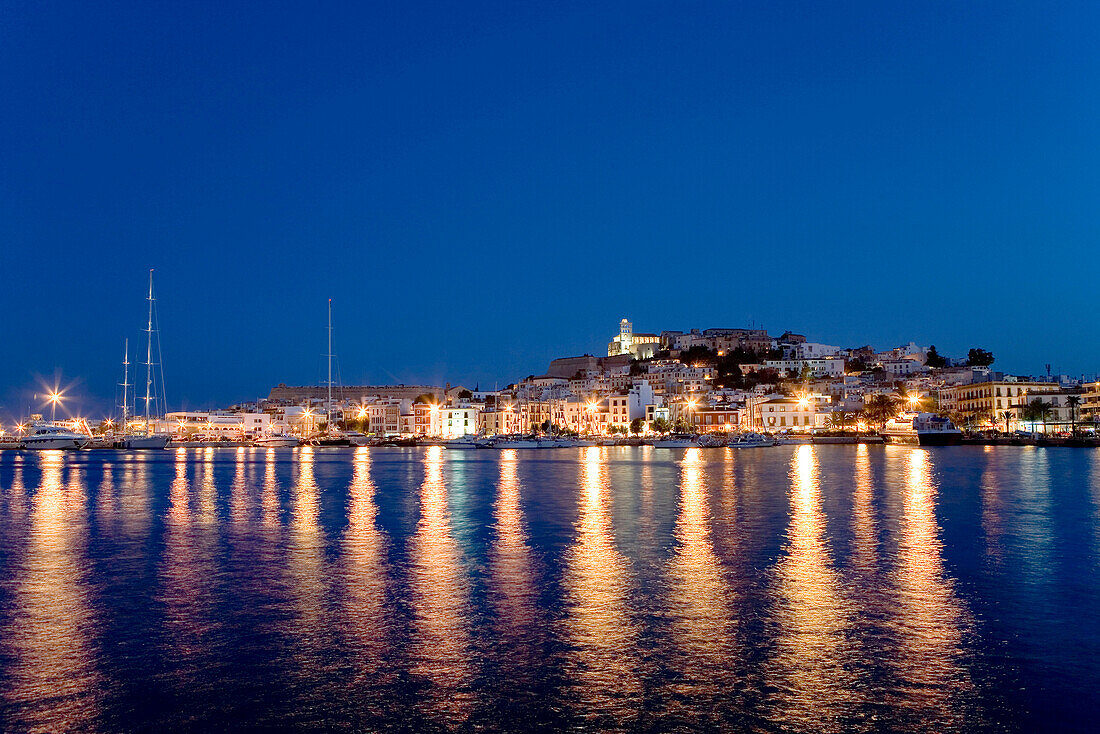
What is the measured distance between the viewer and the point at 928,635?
9.21 m

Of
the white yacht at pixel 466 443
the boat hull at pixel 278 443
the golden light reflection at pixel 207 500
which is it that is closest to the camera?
the golden light reflection at pixel 207 500

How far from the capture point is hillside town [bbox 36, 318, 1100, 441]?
79.4 m

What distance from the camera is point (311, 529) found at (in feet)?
58.7

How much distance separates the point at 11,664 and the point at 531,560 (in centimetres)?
731

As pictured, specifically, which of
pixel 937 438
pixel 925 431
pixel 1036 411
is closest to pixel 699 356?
pixel 1036 411

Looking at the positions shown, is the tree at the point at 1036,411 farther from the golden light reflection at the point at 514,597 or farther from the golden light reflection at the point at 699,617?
the golden light reflection at the point at 514,597

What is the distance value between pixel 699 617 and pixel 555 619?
5.42 feet

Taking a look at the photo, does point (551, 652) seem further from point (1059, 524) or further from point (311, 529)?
point (1059, 524)

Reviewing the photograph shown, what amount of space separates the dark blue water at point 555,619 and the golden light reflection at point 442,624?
0.04 metres

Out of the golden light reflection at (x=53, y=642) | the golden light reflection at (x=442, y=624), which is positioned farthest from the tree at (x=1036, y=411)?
the golden light reflection at (x=53, y=642)

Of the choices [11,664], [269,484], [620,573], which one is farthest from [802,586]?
[269,484]

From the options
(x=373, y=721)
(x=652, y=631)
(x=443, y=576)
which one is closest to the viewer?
(x=373, y=721)

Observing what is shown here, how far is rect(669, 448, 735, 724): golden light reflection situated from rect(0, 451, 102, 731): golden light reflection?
4983 mm

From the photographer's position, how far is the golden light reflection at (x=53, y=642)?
23.3 feet
